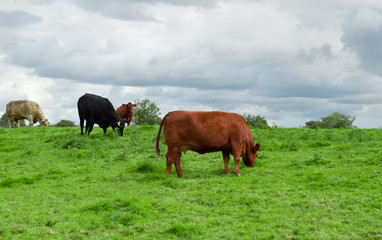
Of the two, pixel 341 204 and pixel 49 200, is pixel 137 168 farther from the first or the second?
pixel 341 204

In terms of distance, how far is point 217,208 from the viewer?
8648mm

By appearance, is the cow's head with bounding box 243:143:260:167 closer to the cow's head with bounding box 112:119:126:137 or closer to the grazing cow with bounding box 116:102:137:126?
the cow's head with bounding box 112:119:126:137

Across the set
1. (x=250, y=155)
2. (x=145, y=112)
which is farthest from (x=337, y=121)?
(x=250, y=155)

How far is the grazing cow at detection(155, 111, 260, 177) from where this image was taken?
11789 mm

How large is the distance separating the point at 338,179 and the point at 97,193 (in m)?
7.03

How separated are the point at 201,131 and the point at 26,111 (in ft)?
95.1

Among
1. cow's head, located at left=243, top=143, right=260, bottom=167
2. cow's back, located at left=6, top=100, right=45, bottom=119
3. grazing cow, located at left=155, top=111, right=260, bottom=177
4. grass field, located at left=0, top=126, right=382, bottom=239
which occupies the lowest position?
grass field, located at left=0, top=126, right=382, bottom=239

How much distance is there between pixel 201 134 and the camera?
1181 centimetres

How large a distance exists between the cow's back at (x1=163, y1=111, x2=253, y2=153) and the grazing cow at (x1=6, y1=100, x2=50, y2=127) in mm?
28007

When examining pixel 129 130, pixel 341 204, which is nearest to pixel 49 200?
pixel 341 204

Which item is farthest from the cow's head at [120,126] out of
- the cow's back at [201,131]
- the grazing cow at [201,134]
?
the cow's back at [201,131]

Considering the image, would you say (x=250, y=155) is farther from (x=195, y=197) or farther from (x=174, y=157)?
(x=195, y=197)

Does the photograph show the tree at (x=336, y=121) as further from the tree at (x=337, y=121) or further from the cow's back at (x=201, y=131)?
the cow's back at (x=201, y=131)

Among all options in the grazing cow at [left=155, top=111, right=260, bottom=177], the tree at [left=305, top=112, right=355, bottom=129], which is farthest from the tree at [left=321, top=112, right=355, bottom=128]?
the grazing cow at [left=155, top=111, right=260, bottom=177]
